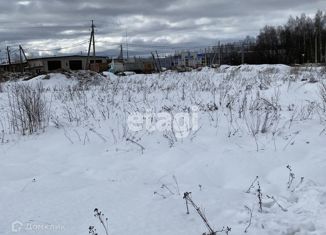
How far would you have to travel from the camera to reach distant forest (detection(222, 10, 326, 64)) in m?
70.9

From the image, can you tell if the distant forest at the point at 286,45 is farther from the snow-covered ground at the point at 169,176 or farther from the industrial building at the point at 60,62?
the snow-covered ground at the point at 169,176

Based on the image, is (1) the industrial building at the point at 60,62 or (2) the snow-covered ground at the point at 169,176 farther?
(1) the industrial building at the point at 60,62

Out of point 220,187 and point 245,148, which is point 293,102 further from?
point 220,187

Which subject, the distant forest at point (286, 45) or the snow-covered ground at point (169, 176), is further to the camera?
the distant forest at point (286, 45)

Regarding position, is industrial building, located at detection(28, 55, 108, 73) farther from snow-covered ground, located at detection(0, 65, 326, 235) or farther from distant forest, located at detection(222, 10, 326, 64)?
snow-covered ground, located at detection(0, 65, 326, 235)

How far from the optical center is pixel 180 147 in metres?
5.18

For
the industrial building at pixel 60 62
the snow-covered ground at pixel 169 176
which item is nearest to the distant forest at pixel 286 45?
the industrial building at pixel 60 62

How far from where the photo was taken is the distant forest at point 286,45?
70.9 metres

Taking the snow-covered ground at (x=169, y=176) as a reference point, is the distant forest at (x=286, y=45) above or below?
above

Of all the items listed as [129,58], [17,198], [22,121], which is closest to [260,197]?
[17,198]

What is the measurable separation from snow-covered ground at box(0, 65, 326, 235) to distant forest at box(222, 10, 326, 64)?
64.4m

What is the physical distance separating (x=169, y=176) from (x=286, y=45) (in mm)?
74774

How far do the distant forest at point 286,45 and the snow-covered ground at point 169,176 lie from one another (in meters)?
64.4

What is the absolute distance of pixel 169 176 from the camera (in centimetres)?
422
